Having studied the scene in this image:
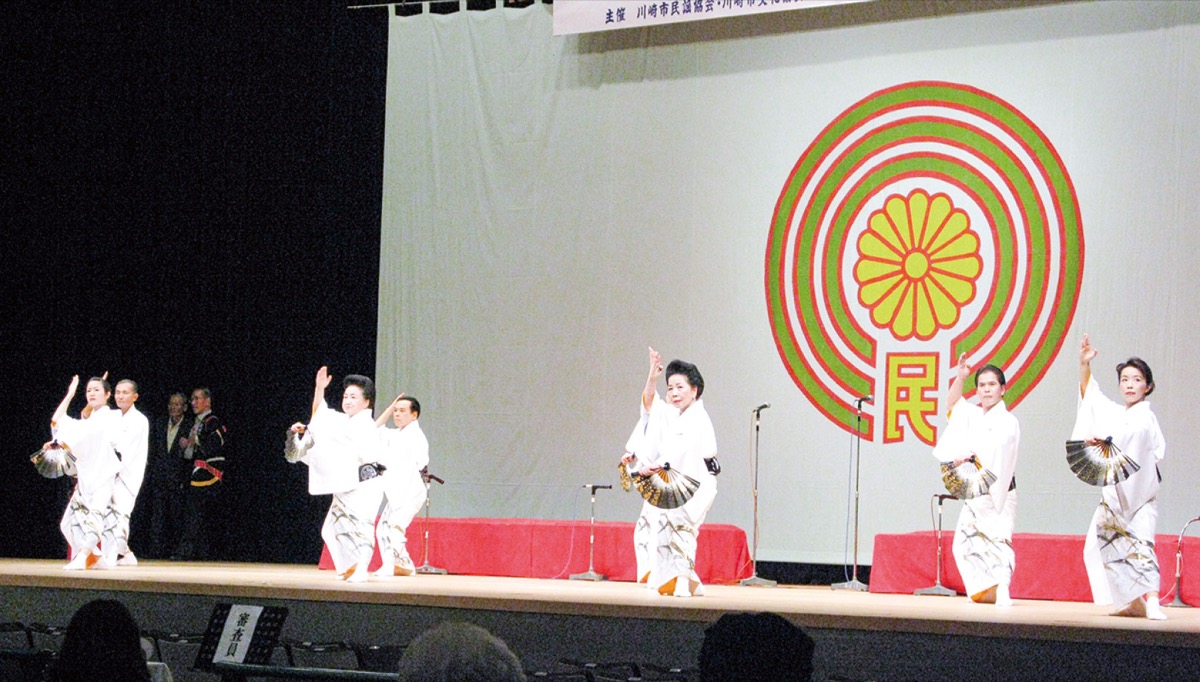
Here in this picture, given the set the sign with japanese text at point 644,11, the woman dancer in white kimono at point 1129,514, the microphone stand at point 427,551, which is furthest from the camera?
the microphone stand at point 427,551

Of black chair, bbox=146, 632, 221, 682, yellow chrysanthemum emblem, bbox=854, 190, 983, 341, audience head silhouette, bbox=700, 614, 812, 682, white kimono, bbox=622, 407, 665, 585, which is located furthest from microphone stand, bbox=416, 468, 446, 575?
audience head silhouette, bbox=700, 614, 812, 682

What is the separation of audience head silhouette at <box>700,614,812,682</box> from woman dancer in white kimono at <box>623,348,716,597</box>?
4859 mm

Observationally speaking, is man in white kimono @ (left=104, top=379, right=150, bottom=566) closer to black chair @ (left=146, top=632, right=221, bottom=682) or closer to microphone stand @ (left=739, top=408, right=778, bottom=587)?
black chair @ (left=146, top=632, right=221, bottom=682)

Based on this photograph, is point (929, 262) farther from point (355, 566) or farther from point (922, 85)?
point (355, 566)

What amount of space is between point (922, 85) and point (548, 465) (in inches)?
150

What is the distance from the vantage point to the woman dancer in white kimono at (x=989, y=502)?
759cm

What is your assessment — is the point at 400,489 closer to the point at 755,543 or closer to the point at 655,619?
the point at 755,543

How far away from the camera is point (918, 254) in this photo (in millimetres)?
9477

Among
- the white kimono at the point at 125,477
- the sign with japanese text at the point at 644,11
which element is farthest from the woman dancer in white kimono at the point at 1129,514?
the white kimono at the point at 125,477

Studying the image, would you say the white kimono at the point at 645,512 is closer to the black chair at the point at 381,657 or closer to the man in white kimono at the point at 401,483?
the man in white kimono at the point at 401,483

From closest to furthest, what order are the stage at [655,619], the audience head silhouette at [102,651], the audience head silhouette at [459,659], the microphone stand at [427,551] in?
1. the audience head silhouette at [459,659]
2. the audience head silhouette at [102,651]
3. the stage at [655,619]
4. the microphone stand at [427,551]

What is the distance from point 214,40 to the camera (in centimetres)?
1164

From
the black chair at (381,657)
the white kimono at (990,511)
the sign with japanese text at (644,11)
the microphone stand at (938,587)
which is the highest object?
the sign with japanese text at (644,11)

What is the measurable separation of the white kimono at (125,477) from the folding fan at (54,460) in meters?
0.31
